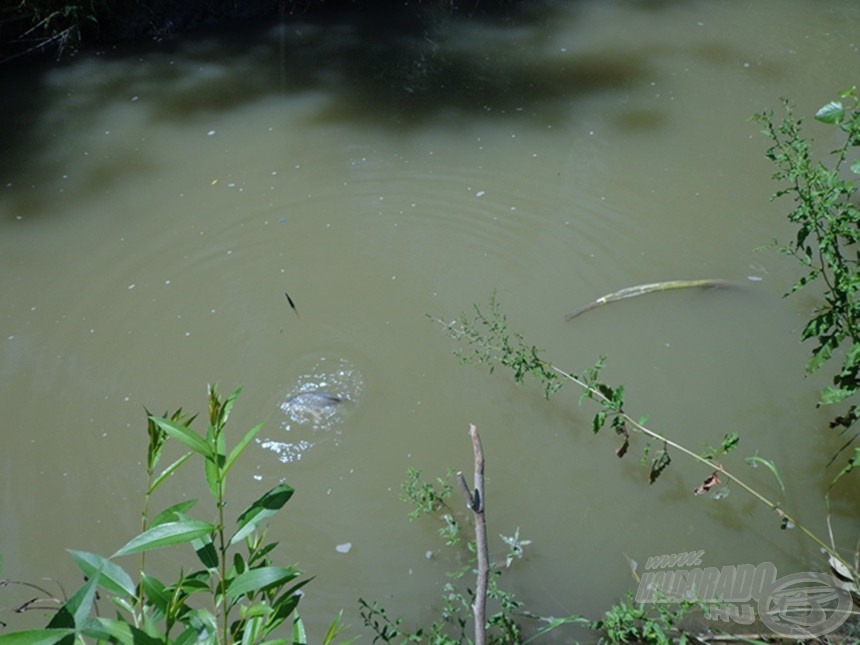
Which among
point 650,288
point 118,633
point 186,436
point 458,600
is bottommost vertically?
point 458,600

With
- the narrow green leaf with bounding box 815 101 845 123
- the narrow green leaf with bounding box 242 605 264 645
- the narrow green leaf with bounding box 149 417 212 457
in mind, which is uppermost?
the narrow green leaf with bounding box 815 101 845 123

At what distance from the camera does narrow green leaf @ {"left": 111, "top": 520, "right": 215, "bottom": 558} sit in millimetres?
981

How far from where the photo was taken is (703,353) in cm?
275

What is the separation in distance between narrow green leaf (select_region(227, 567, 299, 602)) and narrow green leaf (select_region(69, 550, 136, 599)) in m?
0.14

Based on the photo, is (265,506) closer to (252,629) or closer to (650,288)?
(252,629)

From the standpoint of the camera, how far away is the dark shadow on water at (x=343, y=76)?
3963 mm

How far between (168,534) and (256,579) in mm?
120

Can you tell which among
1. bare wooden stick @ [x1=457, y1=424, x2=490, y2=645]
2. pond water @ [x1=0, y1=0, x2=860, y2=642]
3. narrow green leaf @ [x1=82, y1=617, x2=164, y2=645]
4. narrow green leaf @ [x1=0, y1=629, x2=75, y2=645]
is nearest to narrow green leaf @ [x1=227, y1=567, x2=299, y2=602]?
narrow green leaf @ [x1=82, y1=617, x2=164, y2=645]

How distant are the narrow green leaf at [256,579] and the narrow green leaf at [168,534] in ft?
0.25

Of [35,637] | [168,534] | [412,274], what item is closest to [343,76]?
[412,274]

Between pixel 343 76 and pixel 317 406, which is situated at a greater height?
pixel 343 76

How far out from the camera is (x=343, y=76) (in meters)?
4.30

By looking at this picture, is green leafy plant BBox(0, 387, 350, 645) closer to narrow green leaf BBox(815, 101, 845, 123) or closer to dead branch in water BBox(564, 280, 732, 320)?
narrow green leaf BBox(815, 101, 845, 123)

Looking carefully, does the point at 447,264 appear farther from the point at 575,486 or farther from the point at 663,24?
the point at 663,24
